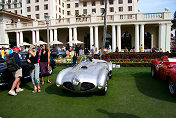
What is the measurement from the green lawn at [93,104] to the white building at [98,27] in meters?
18.9

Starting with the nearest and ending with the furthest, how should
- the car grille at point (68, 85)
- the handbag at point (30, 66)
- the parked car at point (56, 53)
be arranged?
the car grille at point (68, 85), the handbag at point (30, 66), the parked car at point (56, 53)

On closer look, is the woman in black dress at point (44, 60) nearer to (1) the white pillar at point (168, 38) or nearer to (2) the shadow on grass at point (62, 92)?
(2) the shadow on grass at point (62, 92)

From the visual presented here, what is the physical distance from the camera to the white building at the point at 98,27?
22594 millimetres

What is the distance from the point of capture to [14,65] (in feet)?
17.0

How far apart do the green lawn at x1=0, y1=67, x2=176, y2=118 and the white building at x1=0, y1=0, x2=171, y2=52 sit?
18.9 m

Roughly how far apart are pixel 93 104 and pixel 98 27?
80.5ft

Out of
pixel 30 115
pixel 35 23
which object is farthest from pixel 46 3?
pixel 30 115

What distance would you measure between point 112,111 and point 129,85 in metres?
2.73

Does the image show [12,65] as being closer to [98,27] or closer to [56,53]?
[56,53]

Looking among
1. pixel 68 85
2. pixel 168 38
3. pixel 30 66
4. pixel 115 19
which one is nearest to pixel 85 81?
pixel 68 85

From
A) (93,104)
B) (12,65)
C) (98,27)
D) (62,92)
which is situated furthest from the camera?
(98,27)

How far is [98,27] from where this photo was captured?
27734mm

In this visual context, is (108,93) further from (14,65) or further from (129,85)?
(14,65)

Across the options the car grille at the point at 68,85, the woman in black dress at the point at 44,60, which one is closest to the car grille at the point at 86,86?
the car grille at the point at 68,85
